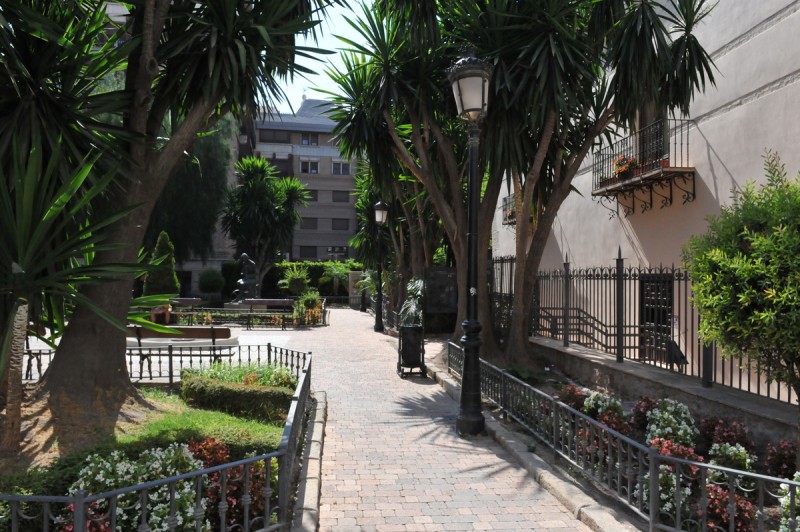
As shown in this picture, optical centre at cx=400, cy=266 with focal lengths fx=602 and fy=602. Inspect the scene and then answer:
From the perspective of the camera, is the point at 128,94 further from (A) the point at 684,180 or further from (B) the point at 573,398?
(A) the point at 684,180

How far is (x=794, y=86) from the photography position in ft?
30.9

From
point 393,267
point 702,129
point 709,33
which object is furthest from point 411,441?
point 393,267

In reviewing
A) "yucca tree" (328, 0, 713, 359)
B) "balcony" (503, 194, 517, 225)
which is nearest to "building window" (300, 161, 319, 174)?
"balcony" (503, 194, 517, 225)

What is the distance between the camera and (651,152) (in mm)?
12930

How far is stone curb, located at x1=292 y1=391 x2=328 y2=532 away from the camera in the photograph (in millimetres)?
4418

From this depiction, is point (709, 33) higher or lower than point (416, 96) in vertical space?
higher

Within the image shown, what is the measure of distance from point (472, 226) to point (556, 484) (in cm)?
311

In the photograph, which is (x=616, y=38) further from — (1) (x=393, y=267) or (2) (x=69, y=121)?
(1) (x=393, y=267)

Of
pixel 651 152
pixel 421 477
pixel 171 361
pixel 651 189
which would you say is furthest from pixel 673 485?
pixel 651 152

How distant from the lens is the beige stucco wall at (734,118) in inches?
378

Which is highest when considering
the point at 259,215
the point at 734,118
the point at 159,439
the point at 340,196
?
the point at 340,196

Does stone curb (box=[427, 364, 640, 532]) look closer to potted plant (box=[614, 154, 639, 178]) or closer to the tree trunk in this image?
the tree trunk

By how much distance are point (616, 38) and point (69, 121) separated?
311 inches

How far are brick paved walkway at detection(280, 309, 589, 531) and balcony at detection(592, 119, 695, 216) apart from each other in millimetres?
6539
